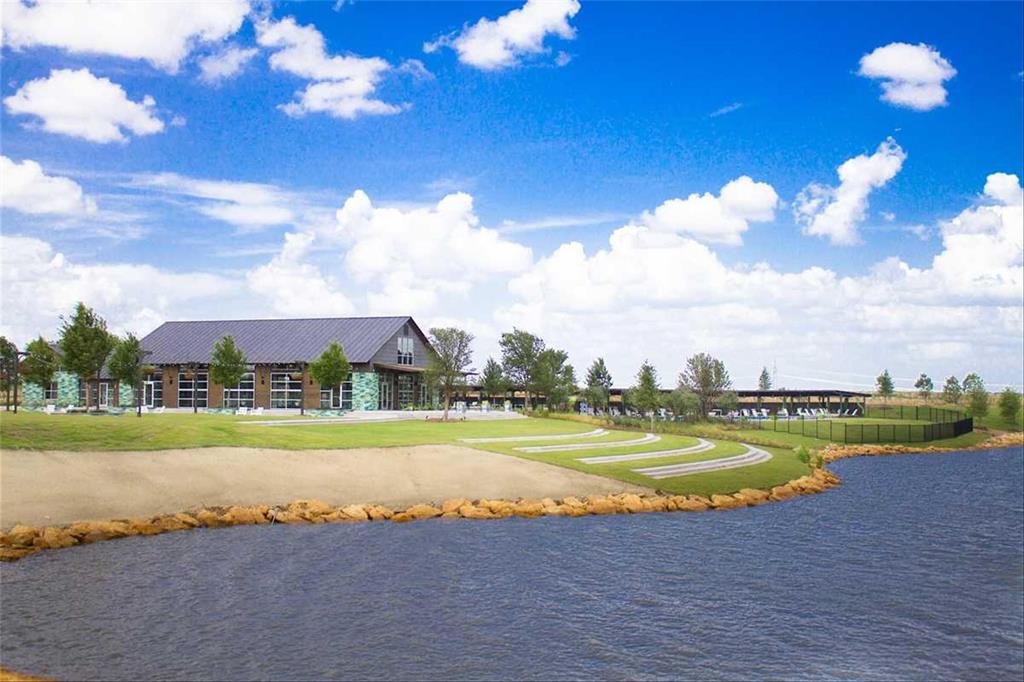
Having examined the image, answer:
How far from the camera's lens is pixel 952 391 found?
5162 inches

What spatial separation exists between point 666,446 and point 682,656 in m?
33.5

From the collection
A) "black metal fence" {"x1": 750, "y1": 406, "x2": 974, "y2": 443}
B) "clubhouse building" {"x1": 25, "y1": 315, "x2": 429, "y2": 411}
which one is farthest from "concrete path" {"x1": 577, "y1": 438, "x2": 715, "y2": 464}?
"clubhouse building" {"x1": 25, "y1": 315, "x2": 429, "y2": 411}

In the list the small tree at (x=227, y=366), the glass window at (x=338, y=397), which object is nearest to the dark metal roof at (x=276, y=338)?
the glass window at (x=338, y=397)

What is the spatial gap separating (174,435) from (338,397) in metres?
35.7

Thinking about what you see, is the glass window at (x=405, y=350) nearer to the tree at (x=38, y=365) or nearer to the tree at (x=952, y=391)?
the tree at (x=38, y=365)

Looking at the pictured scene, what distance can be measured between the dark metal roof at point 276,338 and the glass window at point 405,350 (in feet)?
5.30

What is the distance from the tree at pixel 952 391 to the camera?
430 ft

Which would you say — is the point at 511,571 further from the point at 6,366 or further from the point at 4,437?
the point at 6,366

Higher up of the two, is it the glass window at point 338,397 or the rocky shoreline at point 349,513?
the glass window at point 338,397

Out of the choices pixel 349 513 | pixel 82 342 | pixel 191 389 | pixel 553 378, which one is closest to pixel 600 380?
pixel 553 378

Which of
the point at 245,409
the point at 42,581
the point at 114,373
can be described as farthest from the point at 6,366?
the point at 42,581

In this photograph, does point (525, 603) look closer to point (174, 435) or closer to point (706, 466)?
point (174, 435)

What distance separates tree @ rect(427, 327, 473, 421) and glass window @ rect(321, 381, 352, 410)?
7590 mm

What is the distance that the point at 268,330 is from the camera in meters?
81.4
